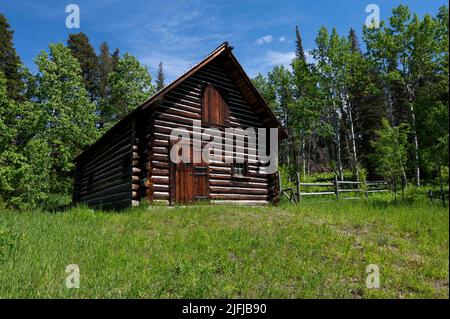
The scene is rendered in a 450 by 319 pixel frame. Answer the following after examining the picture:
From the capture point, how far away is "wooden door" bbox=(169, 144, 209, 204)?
1495 cm

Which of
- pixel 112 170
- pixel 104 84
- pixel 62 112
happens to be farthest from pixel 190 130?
pixel 104 84

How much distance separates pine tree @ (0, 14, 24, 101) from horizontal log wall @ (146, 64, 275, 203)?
22089mm

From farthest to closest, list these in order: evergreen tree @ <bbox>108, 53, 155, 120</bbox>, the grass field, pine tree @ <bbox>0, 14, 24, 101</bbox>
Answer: evergreen tree @ <bbox>108, 53, 155, 120</bbox> → pine tree @ <bbox>0, 14, 24, 101</bbox> → the grass field

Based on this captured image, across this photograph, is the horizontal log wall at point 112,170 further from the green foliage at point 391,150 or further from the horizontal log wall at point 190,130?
the green foliage at point 391,150

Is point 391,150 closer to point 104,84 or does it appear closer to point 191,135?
point 191,135

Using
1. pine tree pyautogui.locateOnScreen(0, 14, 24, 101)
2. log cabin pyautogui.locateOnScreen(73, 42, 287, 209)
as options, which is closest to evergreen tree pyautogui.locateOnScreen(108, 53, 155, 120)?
pine tree pyautogui.locateOnScreen(0, 14, 24, 101)

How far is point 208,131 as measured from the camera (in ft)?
53.7

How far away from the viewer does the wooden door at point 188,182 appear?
14945 millimetres

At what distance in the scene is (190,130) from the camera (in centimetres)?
1585

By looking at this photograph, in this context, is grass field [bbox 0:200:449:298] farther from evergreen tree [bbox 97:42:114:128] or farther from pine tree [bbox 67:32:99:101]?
pine tree [bbox 67:32:99:101]

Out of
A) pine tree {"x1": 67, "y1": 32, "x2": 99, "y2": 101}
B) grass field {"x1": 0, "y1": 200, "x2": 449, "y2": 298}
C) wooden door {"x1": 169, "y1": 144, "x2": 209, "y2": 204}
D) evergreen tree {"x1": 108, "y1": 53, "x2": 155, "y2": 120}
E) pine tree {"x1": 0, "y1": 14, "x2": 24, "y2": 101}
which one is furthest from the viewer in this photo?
pine tree {"x1": 67, "y1": 32, "x2": 99, "y2": 101}

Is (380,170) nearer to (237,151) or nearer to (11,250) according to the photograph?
(11,250)
